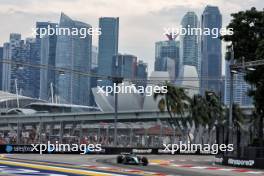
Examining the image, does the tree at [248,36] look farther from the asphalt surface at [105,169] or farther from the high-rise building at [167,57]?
the high-rise building at [167,57]

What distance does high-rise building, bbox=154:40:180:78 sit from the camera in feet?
500

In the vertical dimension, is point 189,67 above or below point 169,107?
above

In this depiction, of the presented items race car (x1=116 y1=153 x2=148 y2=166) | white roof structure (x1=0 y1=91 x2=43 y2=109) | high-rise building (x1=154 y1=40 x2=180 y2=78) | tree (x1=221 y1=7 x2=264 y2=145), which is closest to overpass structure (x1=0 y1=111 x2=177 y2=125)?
high-rise building (x1=154 y1=40 x2=180 y2=78)

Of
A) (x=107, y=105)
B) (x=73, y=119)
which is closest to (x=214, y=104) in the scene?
(x=73, y=119)

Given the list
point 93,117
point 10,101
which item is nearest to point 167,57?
point 93,117

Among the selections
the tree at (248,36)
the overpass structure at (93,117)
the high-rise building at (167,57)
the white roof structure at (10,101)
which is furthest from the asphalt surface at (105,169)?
the white roof structure at (10,101)

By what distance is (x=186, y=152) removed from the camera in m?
72.2

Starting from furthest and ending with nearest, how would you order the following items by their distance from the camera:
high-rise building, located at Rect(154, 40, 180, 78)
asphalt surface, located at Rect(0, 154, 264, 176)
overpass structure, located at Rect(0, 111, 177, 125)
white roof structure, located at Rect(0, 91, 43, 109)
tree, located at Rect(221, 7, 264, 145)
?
white roof structure, located at Rect(0, 91, 43, 109)
high-rise building, located at Rect(154, 40, 180, 78)
overpass structure, located at Rect(0, 111, 177, 125)
tree, located at Rect(221, 7, 264, 145)
asphalt surface, located at Rect(0, 154, 264, 176)

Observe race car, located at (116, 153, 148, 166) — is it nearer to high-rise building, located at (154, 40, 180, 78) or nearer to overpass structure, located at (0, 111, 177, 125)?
overpass structure, located at (0, 111, 177, 125)

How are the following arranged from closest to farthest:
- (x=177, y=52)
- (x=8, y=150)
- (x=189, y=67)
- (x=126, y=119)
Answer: (x=8, y=150), (x=126, y=119), (x=189, y=67), (x=177, y=52)

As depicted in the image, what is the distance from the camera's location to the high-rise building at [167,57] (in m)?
152

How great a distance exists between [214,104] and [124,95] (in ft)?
166

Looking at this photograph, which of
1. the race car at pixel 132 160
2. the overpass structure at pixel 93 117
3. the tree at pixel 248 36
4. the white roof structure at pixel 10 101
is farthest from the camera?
the white roof structure at pixel 10 101

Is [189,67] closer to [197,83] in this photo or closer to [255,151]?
[197,83]
